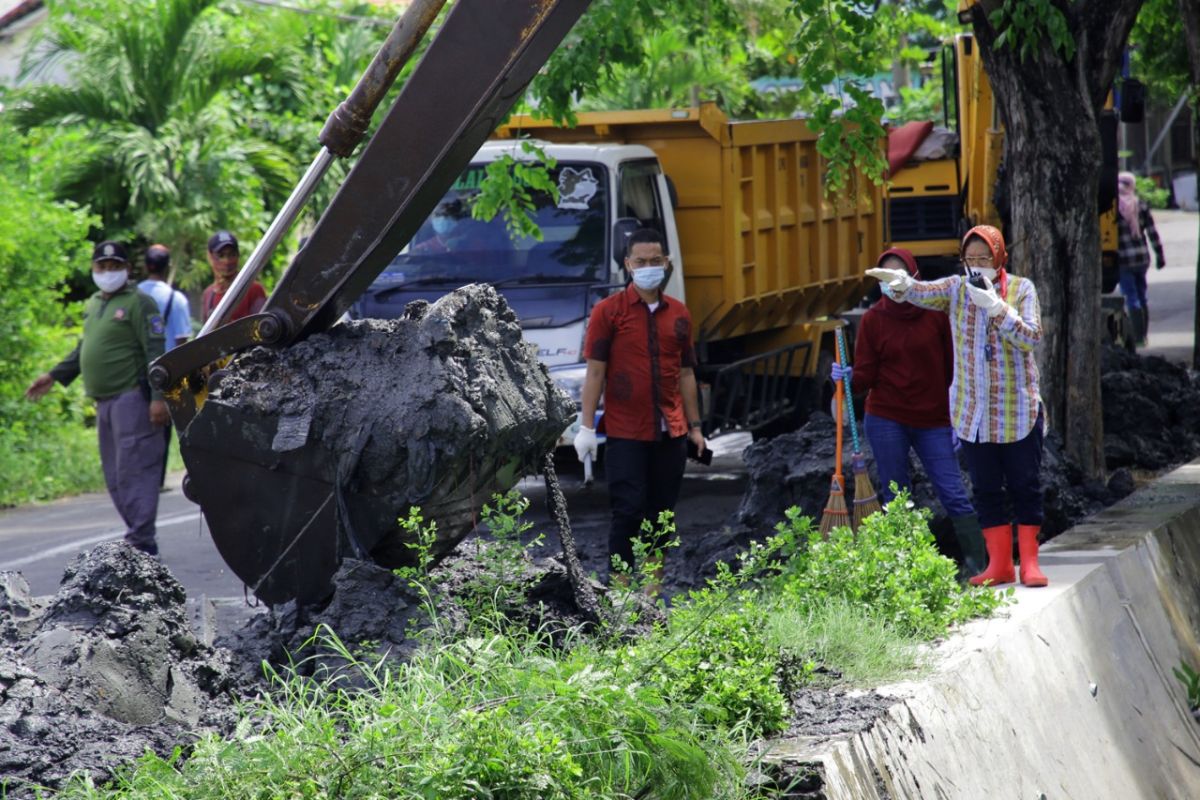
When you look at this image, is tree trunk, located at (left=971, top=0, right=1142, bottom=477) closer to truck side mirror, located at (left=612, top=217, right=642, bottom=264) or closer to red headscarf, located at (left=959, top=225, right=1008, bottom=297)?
truck side mirror, located at (left=612, top=217, right=642, bottom=264)

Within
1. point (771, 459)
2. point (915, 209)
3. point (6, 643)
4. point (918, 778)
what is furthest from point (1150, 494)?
point (915, 209)

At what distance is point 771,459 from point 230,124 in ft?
33.8

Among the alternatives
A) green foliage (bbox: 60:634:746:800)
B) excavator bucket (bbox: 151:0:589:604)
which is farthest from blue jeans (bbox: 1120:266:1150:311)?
green foliage (bbox: 60:634:746:800)

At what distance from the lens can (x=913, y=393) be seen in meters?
7.11

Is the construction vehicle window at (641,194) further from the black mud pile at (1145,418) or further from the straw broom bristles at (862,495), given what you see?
the straw broom bristles at (862,495)

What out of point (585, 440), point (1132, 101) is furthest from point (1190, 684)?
point (1132, 101)

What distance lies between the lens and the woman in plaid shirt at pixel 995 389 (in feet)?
21.3

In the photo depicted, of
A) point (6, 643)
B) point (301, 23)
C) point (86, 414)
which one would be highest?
point (301, 23)

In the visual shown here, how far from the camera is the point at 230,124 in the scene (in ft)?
54.7

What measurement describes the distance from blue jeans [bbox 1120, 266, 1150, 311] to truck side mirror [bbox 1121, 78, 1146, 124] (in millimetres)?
5352

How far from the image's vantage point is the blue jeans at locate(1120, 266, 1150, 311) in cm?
1730

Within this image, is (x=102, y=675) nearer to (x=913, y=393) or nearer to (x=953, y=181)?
(x=913, y=393)

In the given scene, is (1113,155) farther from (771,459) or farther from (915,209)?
(771,459)

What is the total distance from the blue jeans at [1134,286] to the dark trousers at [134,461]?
1211 centimetres
